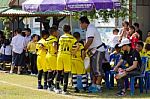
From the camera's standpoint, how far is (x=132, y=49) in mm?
12672

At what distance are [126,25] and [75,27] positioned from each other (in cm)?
1382

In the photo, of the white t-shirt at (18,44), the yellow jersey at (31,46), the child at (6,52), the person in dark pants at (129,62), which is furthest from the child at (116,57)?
the child at (6,52)

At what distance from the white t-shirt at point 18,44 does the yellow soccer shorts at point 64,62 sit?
537cm

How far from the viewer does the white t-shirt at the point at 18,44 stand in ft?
59.1

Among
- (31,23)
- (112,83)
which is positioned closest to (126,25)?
(112,83)

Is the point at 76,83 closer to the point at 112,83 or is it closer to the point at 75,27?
the point at 112,83

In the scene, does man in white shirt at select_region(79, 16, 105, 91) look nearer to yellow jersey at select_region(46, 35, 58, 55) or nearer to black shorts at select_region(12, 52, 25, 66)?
yellow jersey at select_region(46, 35, 58, 55)

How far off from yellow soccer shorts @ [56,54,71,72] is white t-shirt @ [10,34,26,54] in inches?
211

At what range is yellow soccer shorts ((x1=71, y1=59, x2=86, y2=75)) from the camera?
13.2 meters

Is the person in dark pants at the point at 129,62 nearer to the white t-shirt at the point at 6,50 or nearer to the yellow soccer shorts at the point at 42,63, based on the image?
the yellow soccer shorts at the point at 42,63

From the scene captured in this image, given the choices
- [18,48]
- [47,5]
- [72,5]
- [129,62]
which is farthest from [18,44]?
[129,62]

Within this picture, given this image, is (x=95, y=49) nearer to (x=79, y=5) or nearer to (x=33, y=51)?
(x=79, y=5)

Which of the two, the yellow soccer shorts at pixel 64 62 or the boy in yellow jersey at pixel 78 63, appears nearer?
the yellow soccer shorts at pixel 64 62

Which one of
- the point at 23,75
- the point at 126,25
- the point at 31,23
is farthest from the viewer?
the point at 31,23
